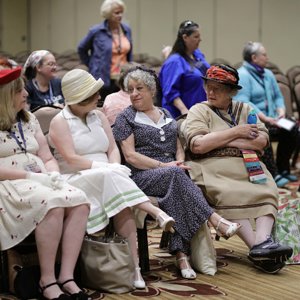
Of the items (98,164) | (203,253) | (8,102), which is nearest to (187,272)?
(203,253)

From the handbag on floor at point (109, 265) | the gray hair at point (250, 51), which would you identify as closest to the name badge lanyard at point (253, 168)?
the handbag on floor at point (109, 265)

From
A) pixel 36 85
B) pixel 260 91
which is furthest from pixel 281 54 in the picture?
pixel 36 85

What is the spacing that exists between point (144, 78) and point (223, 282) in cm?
126

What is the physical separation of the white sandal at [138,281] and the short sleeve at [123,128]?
0.84 meters

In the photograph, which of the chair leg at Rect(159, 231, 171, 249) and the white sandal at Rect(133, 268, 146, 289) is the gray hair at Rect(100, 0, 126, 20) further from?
the white sandal at Rect(133, 268, 146, 289)

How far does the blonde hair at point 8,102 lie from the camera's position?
3566 mm

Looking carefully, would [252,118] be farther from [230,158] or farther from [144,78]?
[144,78]

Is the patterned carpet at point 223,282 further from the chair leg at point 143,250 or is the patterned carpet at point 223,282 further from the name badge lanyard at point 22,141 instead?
the name badge lanyard at point 22,141

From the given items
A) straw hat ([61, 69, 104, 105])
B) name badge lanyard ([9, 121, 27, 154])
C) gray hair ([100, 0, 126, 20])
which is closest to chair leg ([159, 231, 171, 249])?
straw hat ([61, 69, 104, 105])

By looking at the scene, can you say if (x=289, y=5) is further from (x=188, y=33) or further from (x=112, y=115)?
(x=112, y=115)

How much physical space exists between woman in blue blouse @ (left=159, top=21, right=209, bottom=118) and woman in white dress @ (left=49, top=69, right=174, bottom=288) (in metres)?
1.83

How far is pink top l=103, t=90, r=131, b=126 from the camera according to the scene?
477 centimetres

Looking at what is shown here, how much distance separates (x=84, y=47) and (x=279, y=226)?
360 cm

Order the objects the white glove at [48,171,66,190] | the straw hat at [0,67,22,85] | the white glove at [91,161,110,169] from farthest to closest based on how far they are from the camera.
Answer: the white glove at [91,161,110,169], the straw hat at [0,67,22,85], the white glove at [48,171,66,190]
